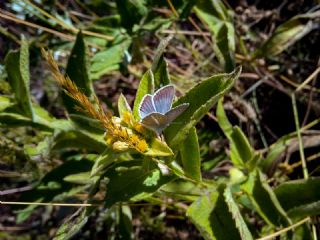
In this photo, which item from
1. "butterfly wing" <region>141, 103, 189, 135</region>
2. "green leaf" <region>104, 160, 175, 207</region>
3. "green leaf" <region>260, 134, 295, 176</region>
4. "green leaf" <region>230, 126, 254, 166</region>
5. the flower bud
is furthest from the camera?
"green leaf" <region>260, 134, 295, 176</region>

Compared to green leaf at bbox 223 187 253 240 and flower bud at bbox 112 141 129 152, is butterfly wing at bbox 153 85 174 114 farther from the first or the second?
green leaf at bbox 223 187 253 240

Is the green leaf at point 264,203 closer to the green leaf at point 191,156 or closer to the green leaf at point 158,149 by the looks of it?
the green leaf at point 191,156

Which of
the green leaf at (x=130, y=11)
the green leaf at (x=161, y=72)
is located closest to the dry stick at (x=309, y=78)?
the green leaf at (x=130, y=11)

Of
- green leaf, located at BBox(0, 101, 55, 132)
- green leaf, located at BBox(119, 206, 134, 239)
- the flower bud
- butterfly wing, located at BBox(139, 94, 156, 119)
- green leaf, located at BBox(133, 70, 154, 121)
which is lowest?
green leaf, located at BBox(119, 206, 134, 239)

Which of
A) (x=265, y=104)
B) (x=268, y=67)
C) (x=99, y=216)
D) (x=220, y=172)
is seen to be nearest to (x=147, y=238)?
(x=99, y=216)

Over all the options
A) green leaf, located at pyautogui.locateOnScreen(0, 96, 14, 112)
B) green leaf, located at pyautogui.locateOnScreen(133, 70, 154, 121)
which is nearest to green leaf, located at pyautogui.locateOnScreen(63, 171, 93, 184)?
green leaf, located at pyautogui.locateOnScreen(0, 96, 14, 112)

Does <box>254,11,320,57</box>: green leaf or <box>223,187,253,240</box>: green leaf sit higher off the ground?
<box>254,11,320,57</box>: green leaf

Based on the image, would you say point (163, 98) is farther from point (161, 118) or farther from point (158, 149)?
point (158, 149)
